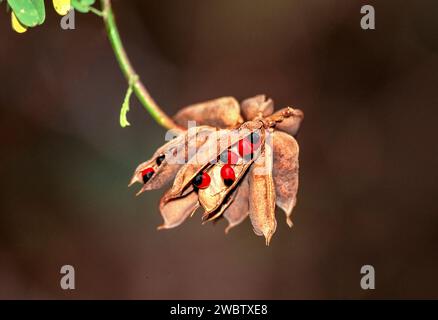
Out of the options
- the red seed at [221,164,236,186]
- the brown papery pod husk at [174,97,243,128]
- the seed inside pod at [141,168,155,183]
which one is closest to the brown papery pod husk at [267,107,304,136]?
the brown papery pod husk at [174,97,243,128]

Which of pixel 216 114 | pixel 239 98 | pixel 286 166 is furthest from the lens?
pixel 239 98

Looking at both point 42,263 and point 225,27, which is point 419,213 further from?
point 42,263

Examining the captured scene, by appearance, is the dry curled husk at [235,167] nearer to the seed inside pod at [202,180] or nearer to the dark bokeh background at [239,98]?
the seed inside pod at [202,180]

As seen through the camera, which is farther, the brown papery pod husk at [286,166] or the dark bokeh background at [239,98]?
the dark bokeh background at [239,98]

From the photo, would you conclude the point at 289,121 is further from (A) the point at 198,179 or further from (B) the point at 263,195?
(A) the point at 198,179

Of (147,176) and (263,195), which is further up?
(147,176)

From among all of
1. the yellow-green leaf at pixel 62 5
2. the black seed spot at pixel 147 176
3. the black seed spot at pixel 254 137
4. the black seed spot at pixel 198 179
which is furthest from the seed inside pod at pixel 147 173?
the yellow-green leaf at pixel 62 5

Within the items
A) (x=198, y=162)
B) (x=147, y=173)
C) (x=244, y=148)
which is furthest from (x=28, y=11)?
(x=244, y=148)
